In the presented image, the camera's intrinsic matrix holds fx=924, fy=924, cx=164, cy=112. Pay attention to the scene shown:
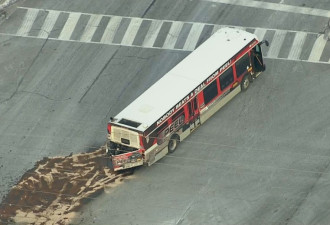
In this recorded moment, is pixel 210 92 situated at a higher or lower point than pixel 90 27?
lower

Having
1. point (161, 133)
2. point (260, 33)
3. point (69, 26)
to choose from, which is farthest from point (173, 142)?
point (69, 26)

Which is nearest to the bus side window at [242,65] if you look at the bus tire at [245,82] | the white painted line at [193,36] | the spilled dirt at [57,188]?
the bus tire at [245,82]

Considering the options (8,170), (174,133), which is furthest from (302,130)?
(8,170)

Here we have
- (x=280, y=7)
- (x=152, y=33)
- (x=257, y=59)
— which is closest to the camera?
(x=257, y=59)

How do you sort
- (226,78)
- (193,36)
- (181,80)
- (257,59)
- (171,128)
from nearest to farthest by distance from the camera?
(171,128) → (181,80) → (226,78) → (257,59) → (193,36)

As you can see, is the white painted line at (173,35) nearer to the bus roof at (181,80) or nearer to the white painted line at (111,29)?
the white painted line at (111,29)

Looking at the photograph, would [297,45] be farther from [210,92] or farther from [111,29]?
[111,29]
